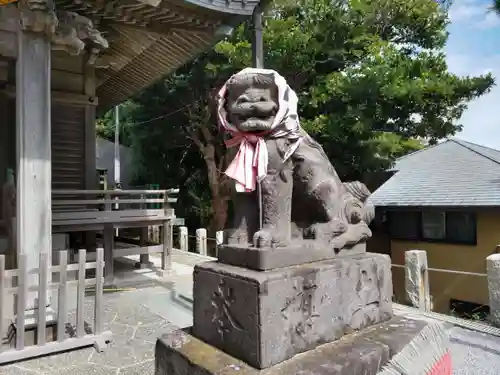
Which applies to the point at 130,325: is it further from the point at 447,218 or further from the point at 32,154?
the point at 447,218

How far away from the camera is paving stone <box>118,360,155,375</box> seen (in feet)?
11.9

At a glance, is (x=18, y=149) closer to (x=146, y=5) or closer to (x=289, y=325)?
(x=146, y=5)

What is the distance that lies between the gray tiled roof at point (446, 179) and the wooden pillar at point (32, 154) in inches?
336

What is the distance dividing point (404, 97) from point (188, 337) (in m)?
8.97

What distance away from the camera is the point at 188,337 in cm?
229

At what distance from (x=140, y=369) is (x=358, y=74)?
8601mm

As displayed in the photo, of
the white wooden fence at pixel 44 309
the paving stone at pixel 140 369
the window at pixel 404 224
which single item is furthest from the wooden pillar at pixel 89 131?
the window at pixel 404 224

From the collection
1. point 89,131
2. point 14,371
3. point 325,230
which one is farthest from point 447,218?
point 14,371

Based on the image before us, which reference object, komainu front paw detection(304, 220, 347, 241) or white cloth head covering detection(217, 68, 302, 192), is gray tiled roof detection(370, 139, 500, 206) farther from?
white cloth head covering detection(217, 68, 302, 192)

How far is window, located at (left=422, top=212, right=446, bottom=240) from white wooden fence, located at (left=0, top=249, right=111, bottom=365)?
29.2 ft

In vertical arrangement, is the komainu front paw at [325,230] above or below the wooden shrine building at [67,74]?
Result: below

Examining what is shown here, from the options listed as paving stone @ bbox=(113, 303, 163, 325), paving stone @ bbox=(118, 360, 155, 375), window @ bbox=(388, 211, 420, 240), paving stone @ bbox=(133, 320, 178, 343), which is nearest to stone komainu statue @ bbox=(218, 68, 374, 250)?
paving stone @ bbox=(118, 360, 155, 375)

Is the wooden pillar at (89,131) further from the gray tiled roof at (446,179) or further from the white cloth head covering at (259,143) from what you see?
the gray tiled roof at (446,179)

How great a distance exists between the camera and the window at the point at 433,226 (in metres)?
10.4
